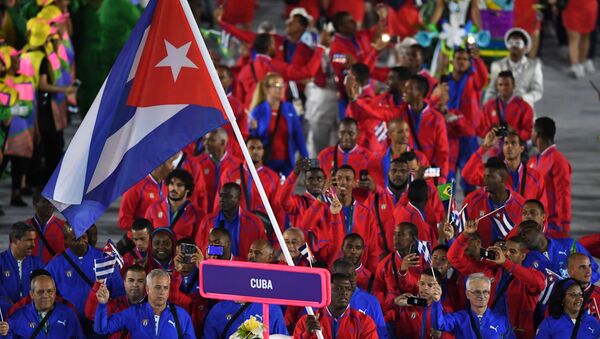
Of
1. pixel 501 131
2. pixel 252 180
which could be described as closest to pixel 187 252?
pixel 252 180

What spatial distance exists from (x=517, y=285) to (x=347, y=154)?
2.99m

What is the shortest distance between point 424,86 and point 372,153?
1305 mm

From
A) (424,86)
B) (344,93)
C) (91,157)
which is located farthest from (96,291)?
(344,93)

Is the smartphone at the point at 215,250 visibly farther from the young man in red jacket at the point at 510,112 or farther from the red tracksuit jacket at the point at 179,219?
the young man in red jacket at the point at 510,112

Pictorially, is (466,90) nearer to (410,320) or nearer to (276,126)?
(276,126)

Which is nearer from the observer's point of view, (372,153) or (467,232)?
(467,232)

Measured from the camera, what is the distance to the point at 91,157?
396 inches

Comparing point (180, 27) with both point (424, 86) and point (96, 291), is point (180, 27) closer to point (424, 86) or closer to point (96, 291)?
point (96, 291)

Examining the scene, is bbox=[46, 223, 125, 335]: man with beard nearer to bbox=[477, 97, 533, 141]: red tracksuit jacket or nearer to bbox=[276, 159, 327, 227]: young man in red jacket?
bbox=[276, 159, 327, 227]: young man in red jacket

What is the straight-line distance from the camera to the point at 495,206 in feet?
45.0

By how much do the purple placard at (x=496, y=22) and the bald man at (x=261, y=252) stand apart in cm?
916

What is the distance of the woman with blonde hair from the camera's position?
54.2 ft

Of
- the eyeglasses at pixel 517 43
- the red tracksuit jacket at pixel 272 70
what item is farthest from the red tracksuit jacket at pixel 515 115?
the red tracksuit jacket at pixel 272 70

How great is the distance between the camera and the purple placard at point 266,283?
8.64m
